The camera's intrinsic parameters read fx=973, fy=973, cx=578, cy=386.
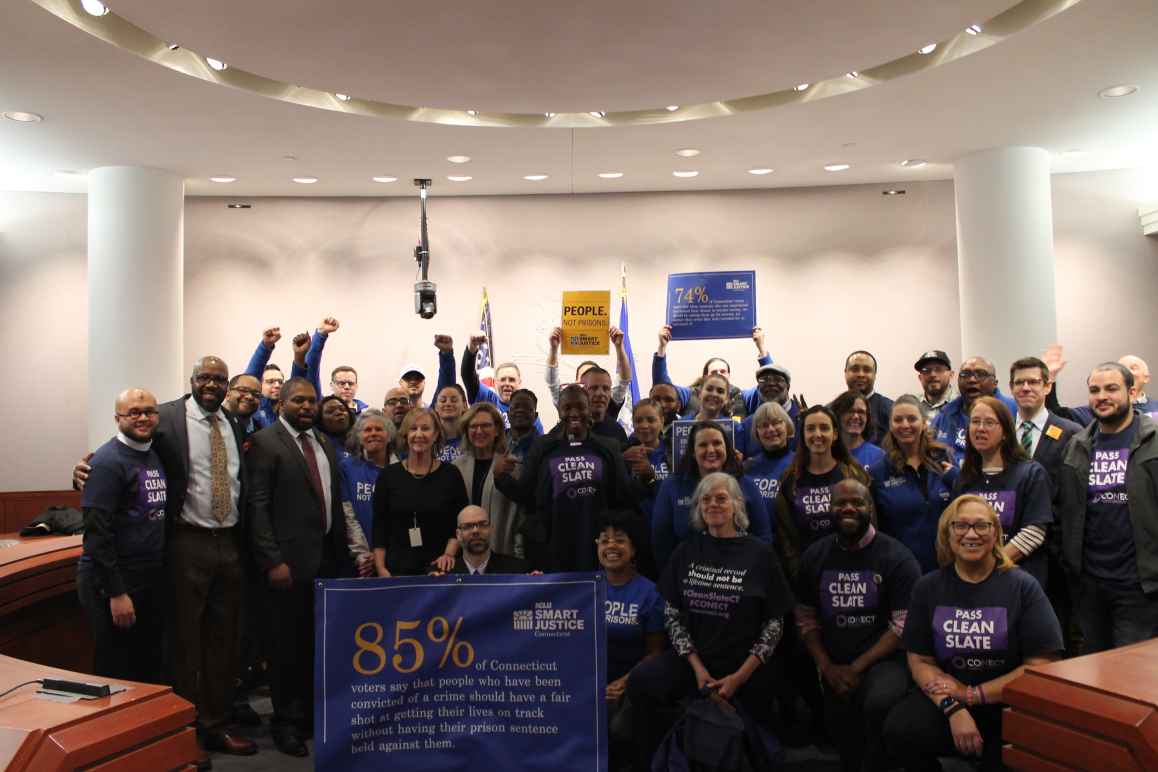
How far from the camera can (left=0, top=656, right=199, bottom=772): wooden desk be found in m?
2.41

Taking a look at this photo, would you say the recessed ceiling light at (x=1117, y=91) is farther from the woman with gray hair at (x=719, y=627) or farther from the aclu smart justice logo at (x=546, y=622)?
the aclu smart justice logo at (x=546, y=622)

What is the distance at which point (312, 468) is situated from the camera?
458 cm

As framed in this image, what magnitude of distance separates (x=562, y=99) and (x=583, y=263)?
3.27 metres

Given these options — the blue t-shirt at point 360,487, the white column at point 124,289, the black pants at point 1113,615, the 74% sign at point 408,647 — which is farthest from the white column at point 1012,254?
the white column at point 124,289

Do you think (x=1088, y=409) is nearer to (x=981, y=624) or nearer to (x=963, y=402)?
(x=963, y=402)

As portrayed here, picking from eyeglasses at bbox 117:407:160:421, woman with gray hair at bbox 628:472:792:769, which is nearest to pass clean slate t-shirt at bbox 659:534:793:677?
woman with gray hair at bbox 628:472:792:769

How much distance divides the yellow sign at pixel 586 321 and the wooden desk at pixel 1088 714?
368 centimetres

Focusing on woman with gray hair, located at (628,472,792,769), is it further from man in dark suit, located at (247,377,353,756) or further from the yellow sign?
the yellow sign

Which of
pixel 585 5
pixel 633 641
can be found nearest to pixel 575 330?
→ pixel 585 5

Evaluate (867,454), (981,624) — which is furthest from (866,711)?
(867,454)

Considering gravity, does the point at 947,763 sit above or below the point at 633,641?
below

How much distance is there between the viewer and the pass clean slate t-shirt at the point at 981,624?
11.0 feet

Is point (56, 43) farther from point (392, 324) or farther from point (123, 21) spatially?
point (392, 324)

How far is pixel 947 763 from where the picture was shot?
13.5ft
